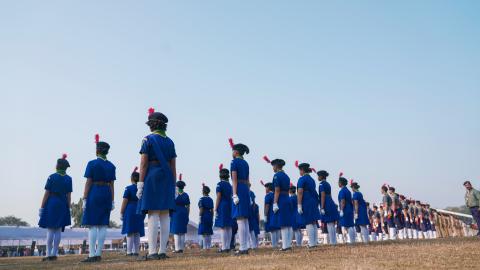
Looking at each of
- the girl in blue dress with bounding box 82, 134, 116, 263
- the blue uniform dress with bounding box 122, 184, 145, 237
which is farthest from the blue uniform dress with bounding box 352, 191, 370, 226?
the girl in blue dress with bounding box 82, 134, 116, 263

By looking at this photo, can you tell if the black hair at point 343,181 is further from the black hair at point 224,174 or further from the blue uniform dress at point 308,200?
the black hair at point 224,174

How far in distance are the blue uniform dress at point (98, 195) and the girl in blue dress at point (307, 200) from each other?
589cm

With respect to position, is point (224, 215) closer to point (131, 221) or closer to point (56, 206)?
point (131, 221)

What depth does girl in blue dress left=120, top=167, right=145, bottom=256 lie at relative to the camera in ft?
41.0

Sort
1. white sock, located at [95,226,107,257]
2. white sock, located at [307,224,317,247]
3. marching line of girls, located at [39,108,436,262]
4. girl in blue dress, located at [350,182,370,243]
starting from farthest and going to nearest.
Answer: girl in blue dress, located at [350,182,370,243]
white sock, located at [307,224,317,247]
white sock, located at [95,226,107,257]
marching line of girls, located at [39,108,436,262]

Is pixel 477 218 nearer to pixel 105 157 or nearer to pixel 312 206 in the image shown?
pixel 312 206

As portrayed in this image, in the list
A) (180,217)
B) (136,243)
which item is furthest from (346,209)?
(136,243)

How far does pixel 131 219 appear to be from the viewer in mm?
12562

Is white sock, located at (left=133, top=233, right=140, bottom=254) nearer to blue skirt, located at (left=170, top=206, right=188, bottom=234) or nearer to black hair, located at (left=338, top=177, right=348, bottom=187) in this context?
blue skirt, located at (left=170, top=206, right=188, bottom=234)

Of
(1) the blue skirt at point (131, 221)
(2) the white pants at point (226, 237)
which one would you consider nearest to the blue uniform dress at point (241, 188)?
(2) the white pants at point (226, 237)

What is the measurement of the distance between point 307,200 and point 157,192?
6.38 metres

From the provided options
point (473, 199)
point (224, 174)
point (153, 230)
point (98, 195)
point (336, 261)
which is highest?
point (224, 174)

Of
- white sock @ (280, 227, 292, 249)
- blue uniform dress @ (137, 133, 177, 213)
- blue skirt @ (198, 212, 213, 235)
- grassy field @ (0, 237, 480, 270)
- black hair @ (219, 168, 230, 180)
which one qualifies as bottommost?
grassy field @ (0, 237, 480, 270)

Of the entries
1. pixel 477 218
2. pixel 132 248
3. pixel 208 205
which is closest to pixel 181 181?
pixel 208 205
